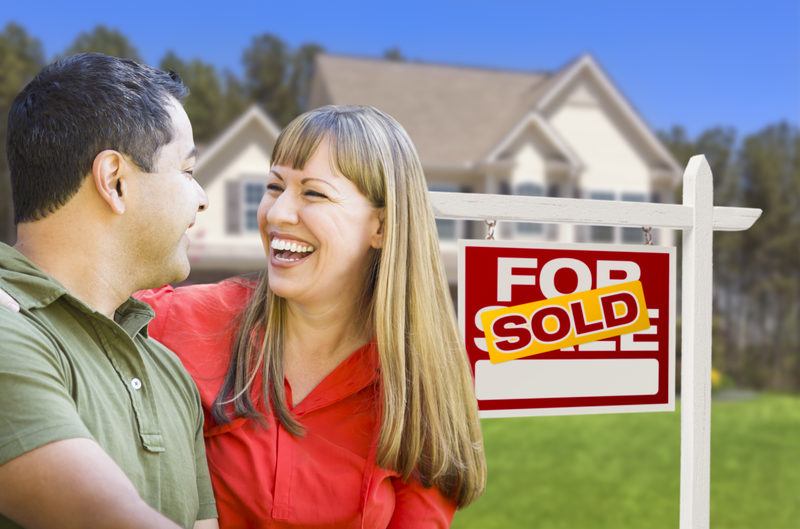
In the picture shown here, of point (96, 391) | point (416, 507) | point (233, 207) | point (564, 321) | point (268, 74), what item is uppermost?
point (268, 74)

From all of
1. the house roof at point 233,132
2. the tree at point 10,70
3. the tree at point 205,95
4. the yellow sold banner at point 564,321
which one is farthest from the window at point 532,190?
the yellow sold banner at point 564,321

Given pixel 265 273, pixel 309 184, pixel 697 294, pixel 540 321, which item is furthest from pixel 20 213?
pixel 697 294

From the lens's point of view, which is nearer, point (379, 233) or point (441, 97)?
point (379, 233)

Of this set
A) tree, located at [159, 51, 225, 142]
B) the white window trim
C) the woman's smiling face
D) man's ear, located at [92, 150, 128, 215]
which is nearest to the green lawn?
the woman's smiling face

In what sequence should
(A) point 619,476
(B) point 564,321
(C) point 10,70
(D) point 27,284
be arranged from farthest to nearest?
(C) point 10,70, (A) point 619,476, (B) point 564,321, (D) point 27,284

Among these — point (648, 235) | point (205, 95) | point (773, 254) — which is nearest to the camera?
point (648, 235)

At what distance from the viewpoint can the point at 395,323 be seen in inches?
91.3

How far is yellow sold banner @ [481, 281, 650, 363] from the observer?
2.95 metres

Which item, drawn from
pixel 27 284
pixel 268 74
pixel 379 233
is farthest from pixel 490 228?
pixel 268 74

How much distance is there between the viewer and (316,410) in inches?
91.8

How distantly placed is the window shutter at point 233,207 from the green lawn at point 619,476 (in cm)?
660

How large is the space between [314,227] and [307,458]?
1.99ft

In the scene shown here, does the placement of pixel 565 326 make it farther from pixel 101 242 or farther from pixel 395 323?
pixel 101 242

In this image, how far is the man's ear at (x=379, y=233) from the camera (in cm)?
231
